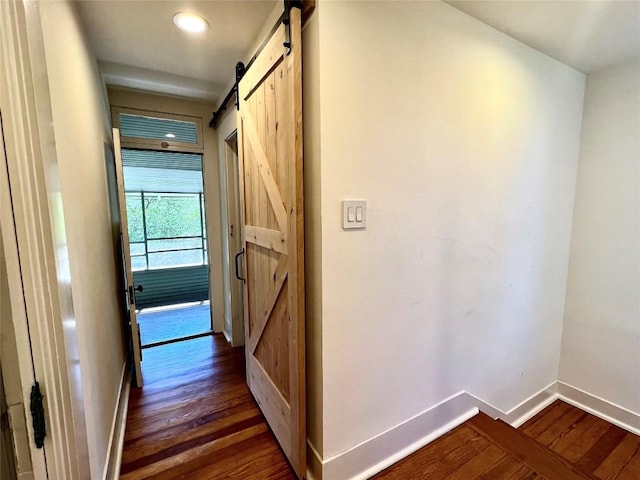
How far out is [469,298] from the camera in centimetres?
185

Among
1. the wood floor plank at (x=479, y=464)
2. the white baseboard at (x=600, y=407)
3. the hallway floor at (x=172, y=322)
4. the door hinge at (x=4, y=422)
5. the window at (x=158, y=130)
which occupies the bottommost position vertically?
the white baseboard at (x=600, y=407)

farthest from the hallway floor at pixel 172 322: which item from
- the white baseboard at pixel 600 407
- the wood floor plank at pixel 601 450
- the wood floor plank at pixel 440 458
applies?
the white baseboard at pixel 600 407

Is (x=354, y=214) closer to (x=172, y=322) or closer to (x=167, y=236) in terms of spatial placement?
(x=172, y=322)

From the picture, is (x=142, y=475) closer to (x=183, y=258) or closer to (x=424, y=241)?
(x=424, y=241)

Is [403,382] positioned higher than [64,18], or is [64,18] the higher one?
[64,18]

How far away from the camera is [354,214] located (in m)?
1.36

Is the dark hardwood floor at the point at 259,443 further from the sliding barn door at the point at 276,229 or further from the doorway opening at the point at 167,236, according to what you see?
the doorway opening at the point at 167,236

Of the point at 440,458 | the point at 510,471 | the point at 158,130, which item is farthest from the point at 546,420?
the point at 158,130

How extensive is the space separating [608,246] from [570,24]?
167cm

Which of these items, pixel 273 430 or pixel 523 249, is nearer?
pixel 273 430

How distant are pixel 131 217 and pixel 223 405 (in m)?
4.62

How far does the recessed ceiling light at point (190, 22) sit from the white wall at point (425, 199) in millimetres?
892

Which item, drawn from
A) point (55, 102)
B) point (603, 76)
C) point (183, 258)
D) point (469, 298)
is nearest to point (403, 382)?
point (469, 298)

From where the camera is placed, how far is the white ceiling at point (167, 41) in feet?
5.22
